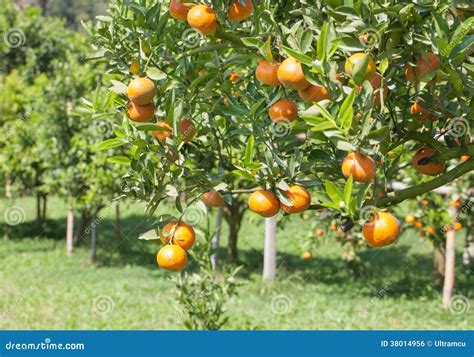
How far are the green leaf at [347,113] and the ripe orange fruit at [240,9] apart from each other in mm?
537

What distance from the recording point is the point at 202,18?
197 cm

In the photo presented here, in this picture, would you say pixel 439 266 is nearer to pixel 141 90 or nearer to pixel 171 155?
pixel 171 155

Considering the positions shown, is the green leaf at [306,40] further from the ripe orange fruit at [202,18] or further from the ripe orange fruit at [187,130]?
the ripe orange fruit at [187,130]

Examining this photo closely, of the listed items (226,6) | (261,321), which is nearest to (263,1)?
(226,6)

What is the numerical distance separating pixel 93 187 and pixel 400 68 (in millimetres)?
7610

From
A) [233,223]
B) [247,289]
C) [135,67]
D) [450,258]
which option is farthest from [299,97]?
[233,223]

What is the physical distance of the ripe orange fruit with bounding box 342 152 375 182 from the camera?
1.78 metres

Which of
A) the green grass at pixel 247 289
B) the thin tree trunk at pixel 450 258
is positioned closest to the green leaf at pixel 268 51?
the green grass at pixel 247 289

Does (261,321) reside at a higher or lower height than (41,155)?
lower

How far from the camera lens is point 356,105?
1873 millimetres

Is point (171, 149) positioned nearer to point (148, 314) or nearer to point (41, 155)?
point (148, 314)

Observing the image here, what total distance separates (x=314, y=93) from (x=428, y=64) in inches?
16.2

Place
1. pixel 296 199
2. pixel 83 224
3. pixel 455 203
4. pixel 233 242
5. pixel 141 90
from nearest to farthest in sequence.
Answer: pixel 296 199
pixel 141 90
pixel 455 203
pixel 233 242
pixel 83 224

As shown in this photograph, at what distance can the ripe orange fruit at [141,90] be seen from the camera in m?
2.15
